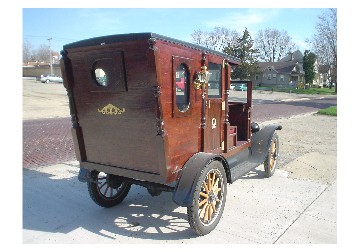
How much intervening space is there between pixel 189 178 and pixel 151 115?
0.91 meters

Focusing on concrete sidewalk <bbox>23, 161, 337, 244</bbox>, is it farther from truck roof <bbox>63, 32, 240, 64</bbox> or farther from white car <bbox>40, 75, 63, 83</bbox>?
white car <bbox>40, 75, 63, 83</bbox>

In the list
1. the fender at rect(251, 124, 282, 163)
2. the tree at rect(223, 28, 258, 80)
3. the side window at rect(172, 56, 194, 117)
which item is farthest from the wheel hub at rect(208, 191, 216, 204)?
the tree at rect(223, 28, 258, 80)

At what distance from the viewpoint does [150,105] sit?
349 cm

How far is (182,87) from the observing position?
3893 mm

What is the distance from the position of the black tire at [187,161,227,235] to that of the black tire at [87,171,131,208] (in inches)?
58.7

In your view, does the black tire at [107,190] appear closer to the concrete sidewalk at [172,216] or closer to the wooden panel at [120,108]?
the concrete sidewalk at [172,216]

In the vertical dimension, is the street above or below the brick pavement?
below

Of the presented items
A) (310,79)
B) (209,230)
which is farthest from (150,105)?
(310,79)

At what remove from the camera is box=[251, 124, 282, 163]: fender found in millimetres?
6048

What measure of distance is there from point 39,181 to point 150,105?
3726 millimetres

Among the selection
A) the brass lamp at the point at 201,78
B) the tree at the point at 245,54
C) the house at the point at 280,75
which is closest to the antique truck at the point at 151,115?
the brass lamp at the point at 201,78

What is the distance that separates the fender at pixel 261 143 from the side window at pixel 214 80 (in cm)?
199

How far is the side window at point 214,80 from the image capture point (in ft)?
14.5

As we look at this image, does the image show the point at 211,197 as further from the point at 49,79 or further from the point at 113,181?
the point at 49,79
